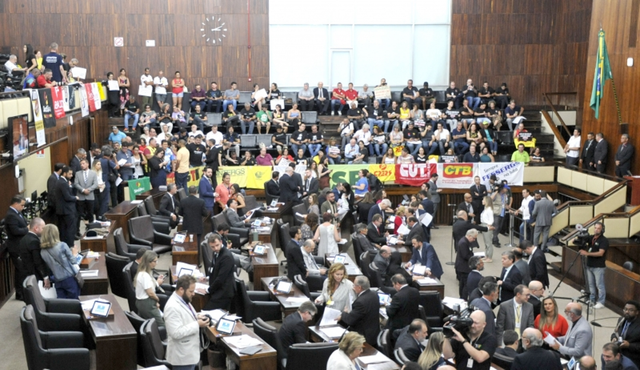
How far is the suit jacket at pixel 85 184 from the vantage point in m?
15.0

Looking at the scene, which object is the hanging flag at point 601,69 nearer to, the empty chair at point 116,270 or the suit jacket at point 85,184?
the suit jacket at point 85,184

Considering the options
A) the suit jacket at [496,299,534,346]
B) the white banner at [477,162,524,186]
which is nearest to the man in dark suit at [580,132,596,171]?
the white banner at [477,162,524,186]

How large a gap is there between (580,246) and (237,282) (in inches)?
262

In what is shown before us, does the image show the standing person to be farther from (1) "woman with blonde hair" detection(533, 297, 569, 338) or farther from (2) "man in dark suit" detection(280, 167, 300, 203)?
(2) "man in dark suit" detection(280, 167, 300, 203)

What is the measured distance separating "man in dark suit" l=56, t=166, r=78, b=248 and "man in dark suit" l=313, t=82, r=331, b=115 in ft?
39.3

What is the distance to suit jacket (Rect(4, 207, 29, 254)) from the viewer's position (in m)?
11.2

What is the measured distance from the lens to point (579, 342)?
349 inches

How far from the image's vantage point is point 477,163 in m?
20.0

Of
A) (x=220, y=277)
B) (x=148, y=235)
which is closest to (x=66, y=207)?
(x=148, y=235)

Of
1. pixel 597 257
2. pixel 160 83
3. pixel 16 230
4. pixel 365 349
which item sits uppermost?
pixel 160 83

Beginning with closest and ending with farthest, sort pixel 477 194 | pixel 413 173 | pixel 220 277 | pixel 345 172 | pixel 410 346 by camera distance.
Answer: pixel 410 346 < pixel 220 277 < pixel 477 194 < pixel 345 172 < pixel 413 173

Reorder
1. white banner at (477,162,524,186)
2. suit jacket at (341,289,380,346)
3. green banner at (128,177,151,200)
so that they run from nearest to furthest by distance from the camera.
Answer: suit jacket at (341,289,380,346) < green banner at (128,177,151,200) < white banner at (477,162,524,186)

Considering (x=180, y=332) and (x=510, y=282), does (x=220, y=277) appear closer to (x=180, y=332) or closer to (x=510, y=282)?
(x=180, y=332)

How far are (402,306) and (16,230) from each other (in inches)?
246
